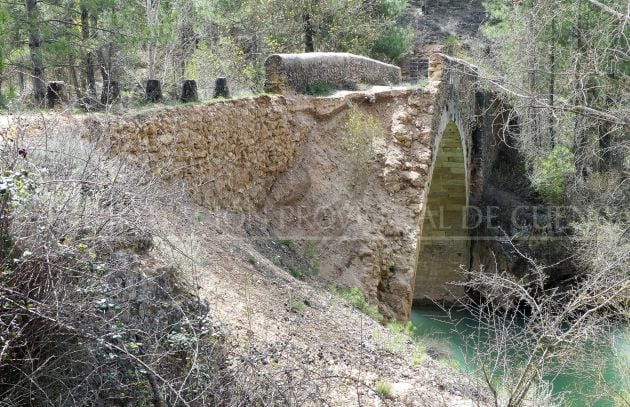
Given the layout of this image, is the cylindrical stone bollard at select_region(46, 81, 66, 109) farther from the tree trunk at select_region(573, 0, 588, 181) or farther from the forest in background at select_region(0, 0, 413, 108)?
the forest in background at select_region(0, 0, 413, 108)

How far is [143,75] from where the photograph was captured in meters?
21.7

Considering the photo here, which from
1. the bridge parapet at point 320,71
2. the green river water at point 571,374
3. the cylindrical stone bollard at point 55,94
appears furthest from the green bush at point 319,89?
the cylindrical stone bollard at point 55,94

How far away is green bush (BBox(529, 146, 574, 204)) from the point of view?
1892 cm

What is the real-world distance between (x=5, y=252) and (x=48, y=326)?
0.52 m

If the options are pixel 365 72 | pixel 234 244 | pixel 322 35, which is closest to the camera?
pixel 234 244

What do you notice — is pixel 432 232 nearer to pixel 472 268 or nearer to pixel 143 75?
pixel 472 268

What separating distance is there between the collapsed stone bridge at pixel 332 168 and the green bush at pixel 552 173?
479cm

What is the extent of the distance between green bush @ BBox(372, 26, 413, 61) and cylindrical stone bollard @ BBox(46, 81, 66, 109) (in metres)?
18.0

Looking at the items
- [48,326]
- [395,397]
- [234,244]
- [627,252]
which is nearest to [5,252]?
[48,326]

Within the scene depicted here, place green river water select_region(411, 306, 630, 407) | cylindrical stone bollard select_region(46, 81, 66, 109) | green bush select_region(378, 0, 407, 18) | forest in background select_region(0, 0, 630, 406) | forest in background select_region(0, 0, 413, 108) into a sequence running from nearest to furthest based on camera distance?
cylindrical stone bollard select_region(46, 81, 66, 109), green river water select_region(411, 306, 630, 407), forest in background select_region(0, 0, 630, 406), forest in background select_region(0, 0, 413, 108), green bush select_region(378, 0, 407, 18)

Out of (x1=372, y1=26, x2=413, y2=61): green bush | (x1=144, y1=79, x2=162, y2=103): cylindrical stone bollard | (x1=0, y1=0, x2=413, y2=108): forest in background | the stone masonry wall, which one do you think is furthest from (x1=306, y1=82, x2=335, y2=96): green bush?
(x1=372, y1=26, x2=413, y2=61): green bush

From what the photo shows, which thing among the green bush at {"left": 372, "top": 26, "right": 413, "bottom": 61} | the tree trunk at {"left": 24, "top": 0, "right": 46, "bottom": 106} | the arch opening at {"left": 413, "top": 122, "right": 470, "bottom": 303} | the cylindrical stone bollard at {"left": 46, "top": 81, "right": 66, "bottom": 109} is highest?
the green bush at {"left": 372, "top": 26, "right": 413, "bottom": 61}

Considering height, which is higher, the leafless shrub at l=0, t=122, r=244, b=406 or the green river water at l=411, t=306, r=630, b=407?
the leafless shrub at l=0, t=122, r=244, b=406

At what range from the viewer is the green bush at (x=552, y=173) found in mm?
18922
